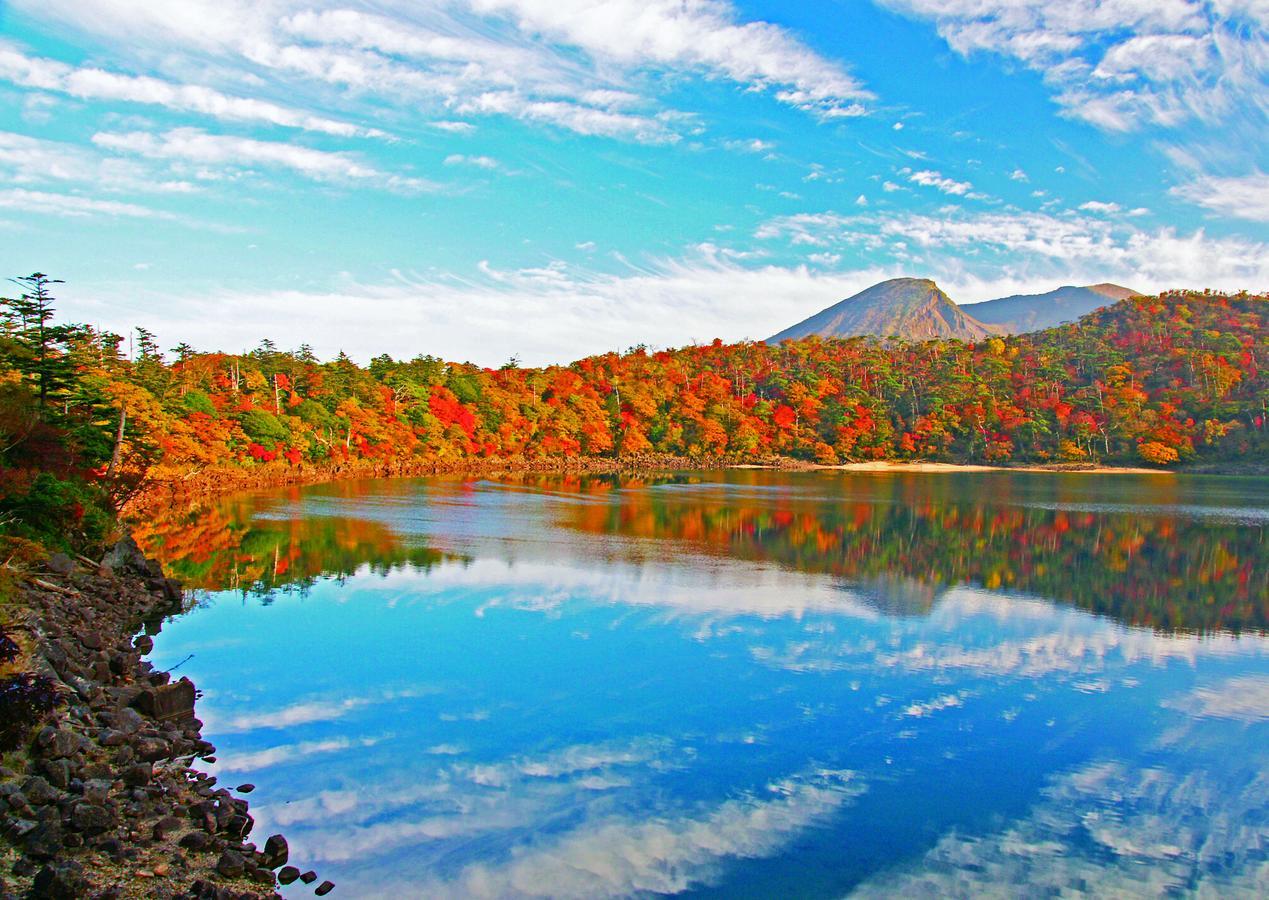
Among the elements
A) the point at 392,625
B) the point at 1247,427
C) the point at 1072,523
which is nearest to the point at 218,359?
the point at 392,625

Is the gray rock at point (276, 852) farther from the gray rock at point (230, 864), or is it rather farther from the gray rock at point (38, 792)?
the gray rock at point (38, 792)

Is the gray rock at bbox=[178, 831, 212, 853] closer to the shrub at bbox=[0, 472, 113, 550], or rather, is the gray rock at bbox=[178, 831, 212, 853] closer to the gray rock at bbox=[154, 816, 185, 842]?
the gray rock at bbox=[154, 816, 185, 842]

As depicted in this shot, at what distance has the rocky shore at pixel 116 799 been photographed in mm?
5254

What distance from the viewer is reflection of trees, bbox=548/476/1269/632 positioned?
1728 cm

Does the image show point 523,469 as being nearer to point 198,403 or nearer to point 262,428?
point 262,428

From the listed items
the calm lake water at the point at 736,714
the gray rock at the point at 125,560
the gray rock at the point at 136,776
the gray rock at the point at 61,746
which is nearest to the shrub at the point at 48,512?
the gray rock at the point at 125,560

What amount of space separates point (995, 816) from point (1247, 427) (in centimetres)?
7636

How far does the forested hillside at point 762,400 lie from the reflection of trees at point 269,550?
14.9 feet

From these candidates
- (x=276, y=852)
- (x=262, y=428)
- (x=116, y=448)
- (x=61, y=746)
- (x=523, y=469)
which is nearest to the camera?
(x=276, y=852)

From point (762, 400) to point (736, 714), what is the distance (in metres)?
69.9

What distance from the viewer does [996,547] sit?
938 inches

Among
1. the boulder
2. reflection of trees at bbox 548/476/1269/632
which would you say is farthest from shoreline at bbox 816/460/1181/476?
the boulder

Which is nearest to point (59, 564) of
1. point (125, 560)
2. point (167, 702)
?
point (125, 560)

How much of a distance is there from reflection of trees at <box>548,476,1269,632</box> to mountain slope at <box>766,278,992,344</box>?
143 meters
